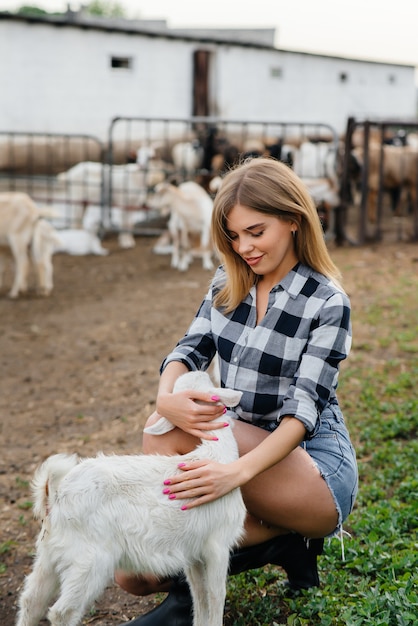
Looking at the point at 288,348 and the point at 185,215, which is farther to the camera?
the point at 185,215

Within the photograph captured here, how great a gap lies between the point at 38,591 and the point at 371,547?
4.21 feet

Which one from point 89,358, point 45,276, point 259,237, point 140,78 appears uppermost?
point 140,78

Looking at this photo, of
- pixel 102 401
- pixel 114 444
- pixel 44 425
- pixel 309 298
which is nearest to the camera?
pixel 309 298

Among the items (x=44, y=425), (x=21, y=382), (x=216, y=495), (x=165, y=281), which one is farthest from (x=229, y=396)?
(x=165, y=281)

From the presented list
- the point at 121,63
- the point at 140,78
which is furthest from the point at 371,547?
the point at 121,63

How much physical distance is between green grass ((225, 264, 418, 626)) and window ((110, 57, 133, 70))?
46.9 ft

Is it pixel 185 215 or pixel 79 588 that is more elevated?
pixel 185 215

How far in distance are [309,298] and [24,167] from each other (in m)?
12.0

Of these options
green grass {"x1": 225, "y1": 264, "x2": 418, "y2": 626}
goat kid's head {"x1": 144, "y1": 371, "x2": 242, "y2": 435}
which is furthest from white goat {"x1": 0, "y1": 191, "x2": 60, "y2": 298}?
goat kid's head {"x1": 144, "y1": 371, "x2": 242, "y2": 435}

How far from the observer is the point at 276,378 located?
8.30 ft

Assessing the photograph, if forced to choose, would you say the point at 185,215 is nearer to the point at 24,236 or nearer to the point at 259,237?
the point at 24,236

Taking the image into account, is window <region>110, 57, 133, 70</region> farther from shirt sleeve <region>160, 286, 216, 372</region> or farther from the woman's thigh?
the woman's thigh

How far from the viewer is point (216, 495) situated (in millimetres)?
2178

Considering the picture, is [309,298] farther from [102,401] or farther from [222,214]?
[102,401]
